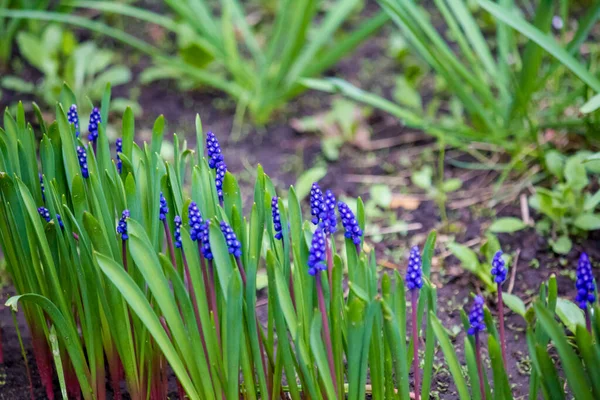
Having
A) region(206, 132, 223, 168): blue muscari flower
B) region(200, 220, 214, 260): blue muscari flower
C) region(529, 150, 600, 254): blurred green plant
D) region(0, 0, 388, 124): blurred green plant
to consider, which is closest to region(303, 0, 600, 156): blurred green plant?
region(529, 150, 600, 254): blurred green plant

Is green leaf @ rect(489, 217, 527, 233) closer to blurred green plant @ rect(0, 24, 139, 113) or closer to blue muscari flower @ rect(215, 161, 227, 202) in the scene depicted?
blue muscari flower @ rect(215, 161, 227, 202)

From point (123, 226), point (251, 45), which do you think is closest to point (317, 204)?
point (123, 226)

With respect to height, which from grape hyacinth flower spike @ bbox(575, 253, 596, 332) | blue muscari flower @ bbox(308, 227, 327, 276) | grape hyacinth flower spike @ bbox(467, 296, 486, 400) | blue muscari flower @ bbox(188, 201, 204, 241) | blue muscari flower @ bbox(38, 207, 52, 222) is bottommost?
grape hyacinth flower spike @ bbox(467, 296, 486, 400)

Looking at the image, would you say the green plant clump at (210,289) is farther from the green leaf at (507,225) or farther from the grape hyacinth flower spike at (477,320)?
the green leaf at (507,225)

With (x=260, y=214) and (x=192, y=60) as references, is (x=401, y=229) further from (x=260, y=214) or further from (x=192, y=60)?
(x=192, y=60)

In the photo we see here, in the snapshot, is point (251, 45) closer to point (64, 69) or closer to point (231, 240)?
point (64, 69)

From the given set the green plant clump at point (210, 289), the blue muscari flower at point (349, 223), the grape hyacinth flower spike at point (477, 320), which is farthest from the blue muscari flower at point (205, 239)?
the grape hyacinth flower spike at point (477, 320)

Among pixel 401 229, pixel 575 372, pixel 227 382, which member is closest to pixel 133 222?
pixel 227 382
